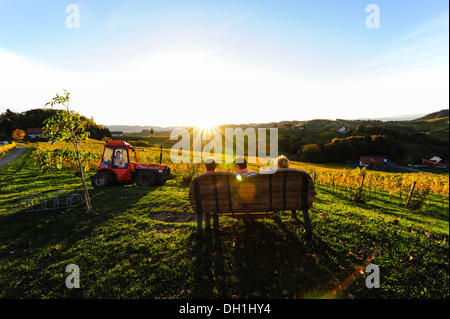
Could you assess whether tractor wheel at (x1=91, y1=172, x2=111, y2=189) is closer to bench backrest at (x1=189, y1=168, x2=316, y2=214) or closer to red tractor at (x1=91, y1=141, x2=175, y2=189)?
red tractor at (x1=91, y1=141, x2=175, y2=189)

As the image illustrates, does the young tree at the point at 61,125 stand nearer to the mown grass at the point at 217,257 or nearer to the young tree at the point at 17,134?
the mown grass at the point at 217,257

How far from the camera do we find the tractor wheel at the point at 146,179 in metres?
11.3

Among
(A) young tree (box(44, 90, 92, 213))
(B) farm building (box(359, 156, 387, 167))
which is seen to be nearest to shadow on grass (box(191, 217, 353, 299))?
(A) young tree (box(44, 90, 92, 213))

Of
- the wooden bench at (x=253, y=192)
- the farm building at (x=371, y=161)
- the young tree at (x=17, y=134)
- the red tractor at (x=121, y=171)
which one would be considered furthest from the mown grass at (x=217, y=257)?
the young tree at (x=17, y=134)

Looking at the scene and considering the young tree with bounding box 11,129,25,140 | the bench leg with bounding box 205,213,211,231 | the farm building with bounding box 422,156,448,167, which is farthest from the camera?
the farm building with bounding box 422,156,448,167

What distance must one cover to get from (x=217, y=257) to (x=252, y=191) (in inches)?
66.3

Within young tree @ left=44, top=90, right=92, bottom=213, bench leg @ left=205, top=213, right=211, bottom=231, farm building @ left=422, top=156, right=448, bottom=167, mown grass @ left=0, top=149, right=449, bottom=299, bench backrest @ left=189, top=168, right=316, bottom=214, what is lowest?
farm building @ left=422, top=156, right=448, bottom=167

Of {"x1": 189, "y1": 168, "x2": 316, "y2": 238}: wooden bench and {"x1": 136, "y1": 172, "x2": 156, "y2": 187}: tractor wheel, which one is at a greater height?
{"x1": 189, "y1": 168, "x2": 316, "y2": 238}: wooden bench

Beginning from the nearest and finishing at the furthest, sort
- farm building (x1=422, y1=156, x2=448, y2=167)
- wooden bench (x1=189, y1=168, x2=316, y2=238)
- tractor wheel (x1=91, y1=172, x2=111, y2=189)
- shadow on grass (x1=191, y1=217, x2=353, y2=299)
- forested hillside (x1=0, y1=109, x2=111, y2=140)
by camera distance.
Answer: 1. shadow on grass (x1=191, y1=217, x2=353, y2=299)
2. wooden bench (x1=189, y1=168, x2=316, y2=238)
3. tractor wheel (x1=91, y1=172, x2=111, y2=189)
4. farm building (x1=422, y1=156, x2=448, y2=167)
5. forested hillside (x1=0, y1=109, x2=111, y2=140)

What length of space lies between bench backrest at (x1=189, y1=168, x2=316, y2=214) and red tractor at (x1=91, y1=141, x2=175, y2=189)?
25.7 ft

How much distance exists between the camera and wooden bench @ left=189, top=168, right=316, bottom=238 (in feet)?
14.2

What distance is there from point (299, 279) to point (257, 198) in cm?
178

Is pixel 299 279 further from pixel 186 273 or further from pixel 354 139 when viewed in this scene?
pixel 354 139

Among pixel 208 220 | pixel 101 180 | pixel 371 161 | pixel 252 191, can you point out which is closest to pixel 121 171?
pixel 101 180
